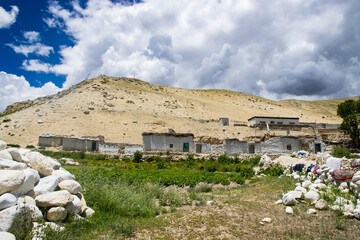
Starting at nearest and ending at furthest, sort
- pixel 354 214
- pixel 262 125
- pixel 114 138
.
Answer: pixel 354 214 < pixel 114 138 < pixel 262 125

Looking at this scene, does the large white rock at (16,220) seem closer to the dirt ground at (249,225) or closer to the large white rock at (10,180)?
the large white rock at (10,180)

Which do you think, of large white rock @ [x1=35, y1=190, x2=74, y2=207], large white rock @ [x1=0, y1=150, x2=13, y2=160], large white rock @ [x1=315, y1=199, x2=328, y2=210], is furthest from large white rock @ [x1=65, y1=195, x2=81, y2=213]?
large white rock @ [x1=315, y1=199, x2=328, y2=210]

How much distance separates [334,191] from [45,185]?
8749 millimetres

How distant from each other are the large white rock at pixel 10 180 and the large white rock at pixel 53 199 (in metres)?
0.61

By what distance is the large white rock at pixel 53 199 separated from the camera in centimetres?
492

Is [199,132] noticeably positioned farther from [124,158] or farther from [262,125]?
[124,158]

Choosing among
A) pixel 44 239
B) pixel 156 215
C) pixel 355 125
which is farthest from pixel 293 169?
pixel 355 125

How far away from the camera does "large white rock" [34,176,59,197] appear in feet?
17.0

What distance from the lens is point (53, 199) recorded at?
5.00 metres

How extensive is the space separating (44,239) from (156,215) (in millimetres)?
3464

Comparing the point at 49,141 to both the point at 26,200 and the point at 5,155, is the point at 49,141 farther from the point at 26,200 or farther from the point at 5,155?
the point at 26,200

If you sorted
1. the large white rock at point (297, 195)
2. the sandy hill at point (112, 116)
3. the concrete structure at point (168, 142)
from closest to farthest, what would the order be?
the large white rock at point (297, 195)
the concrete structure at point (168, 142)
the sandy hill at point (112, 116)

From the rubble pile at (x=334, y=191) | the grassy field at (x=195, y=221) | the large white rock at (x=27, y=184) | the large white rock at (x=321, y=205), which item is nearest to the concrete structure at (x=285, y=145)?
the rubble pile at (x=334, y=191)

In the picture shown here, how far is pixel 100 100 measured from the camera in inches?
1945
